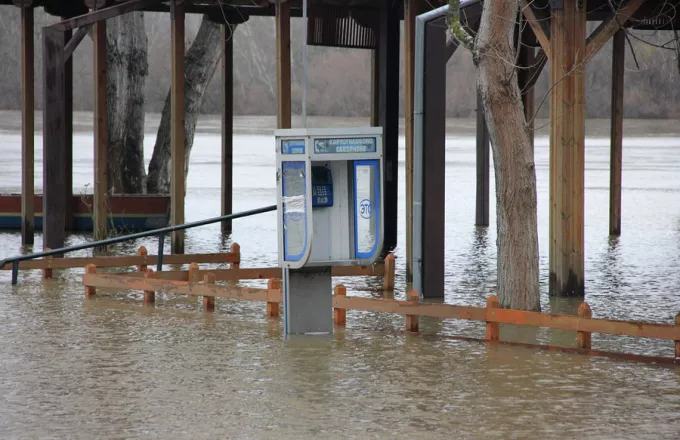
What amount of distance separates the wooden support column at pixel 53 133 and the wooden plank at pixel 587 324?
8555 mm

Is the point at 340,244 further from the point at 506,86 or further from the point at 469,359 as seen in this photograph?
the point at 506,86

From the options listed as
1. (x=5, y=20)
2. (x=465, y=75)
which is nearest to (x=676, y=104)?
(x=465, y=75)

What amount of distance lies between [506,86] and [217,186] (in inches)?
895

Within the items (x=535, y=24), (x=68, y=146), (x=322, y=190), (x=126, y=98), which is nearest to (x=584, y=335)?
(x=322, y=190)

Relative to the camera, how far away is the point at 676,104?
226 feet

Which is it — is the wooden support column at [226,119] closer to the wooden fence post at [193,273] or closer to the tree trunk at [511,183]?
the wooden fence post at [193,273]

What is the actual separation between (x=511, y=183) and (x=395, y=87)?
6913mm

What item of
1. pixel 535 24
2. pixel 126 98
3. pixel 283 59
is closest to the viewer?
pixel 535 24

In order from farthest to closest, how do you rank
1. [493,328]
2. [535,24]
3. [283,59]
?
[283,59]
[535,24]
[493,328]

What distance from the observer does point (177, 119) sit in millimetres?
17656

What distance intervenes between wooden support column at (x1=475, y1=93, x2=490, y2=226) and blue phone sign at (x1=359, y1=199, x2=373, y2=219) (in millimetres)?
9994

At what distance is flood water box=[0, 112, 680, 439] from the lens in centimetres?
804

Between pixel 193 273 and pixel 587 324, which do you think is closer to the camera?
pixel 587 324

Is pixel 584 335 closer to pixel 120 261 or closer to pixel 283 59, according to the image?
pixel 120 261
